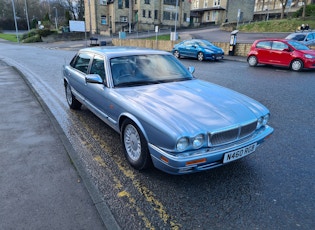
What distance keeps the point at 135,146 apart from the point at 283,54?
40.1ft

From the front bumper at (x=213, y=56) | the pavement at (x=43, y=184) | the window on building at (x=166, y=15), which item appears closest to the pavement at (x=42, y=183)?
the pavement at (x=43, y=184)

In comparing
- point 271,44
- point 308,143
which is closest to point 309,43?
point 271,44

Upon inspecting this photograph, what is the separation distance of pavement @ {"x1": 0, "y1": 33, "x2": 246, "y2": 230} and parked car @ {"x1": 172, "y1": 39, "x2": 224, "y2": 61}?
44.1ft

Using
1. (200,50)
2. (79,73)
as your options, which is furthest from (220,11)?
(79,73)

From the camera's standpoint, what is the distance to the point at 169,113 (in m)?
2.87

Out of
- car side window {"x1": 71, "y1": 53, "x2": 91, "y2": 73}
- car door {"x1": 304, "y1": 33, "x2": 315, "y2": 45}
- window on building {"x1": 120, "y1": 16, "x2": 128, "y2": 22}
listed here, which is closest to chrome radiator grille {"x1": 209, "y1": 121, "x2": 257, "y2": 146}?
car side window {"x1": 71, "y1": 53, "x2": 91, "y2": 73}

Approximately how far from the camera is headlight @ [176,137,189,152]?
2.57 metres

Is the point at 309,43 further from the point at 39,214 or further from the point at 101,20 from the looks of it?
the point at 101,20

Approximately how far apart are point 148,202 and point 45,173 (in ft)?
4.91

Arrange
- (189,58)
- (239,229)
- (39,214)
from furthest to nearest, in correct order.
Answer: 1. (189,58)
2. (39,214)
3. (239,229)

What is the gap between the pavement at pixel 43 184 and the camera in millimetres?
2406

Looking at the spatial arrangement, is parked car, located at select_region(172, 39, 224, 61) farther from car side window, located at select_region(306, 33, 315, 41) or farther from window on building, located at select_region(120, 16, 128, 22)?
window on building, located at select_region(120, 16, 128, 22)

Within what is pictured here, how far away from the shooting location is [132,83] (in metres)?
3.85

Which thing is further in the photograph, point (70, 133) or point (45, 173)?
point (70, 133)
